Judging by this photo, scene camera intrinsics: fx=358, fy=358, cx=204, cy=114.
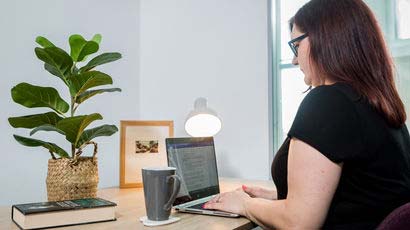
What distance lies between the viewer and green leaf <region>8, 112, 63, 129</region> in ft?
3.42

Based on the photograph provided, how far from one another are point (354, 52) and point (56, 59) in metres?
0.83

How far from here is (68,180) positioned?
1068mm

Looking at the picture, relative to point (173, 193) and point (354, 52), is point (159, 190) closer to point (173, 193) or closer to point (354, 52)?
point (173, 193)

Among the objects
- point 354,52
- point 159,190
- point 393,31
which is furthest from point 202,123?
point 393,31

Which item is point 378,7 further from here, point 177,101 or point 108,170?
point 108,170

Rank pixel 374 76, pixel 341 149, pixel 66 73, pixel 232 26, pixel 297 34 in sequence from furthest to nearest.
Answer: pixel 232 26 → pixel 66 73 → pixel 297 34 → pixel 374 76 → pixel 341 149

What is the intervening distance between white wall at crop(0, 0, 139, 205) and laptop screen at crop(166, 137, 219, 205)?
0.85 meters

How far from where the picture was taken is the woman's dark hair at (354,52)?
0.88 metres

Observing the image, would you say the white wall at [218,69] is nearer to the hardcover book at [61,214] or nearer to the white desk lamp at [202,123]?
the white desk lamp at [202,123]

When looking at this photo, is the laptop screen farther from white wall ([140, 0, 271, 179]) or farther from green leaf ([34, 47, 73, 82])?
white wall ([140, 0, 271, 179])

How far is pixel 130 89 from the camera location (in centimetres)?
223

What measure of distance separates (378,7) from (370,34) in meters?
0.91

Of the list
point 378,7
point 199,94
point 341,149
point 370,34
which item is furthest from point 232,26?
A: point 341,149

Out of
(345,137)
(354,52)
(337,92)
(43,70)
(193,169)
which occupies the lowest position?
(193,169)
